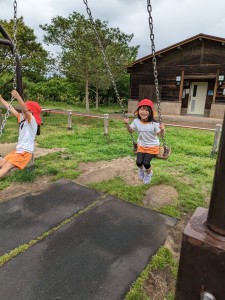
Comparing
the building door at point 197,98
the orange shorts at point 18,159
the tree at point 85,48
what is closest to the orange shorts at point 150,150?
the orange shorts at point 18,159

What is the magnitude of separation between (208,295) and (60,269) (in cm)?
157

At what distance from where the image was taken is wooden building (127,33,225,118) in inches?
481

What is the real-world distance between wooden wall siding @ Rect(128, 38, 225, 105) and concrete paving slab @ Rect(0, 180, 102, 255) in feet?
37.7

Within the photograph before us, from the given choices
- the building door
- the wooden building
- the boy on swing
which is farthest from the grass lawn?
the building door

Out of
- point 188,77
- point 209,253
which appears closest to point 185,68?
point 188,77

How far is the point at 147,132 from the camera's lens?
359 cm

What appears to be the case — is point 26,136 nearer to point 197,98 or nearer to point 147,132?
point 147,132

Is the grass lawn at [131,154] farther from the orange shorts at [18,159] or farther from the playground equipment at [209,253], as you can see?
the playground equipment at [209,253]

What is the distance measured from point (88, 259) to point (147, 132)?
2.09 m

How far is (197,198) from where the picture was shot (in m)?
3.46

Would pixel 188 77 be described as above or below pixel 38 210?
above

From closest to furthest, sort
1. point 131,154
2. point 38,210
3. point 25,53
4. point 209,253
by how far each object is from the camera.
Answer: point 209,253 → point 38,210 → point 131,154 → point 25,53

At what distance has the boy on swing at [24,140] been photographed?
3023mm

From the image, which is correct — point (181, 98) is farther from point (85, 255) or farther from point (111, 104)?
point (85, 255)
